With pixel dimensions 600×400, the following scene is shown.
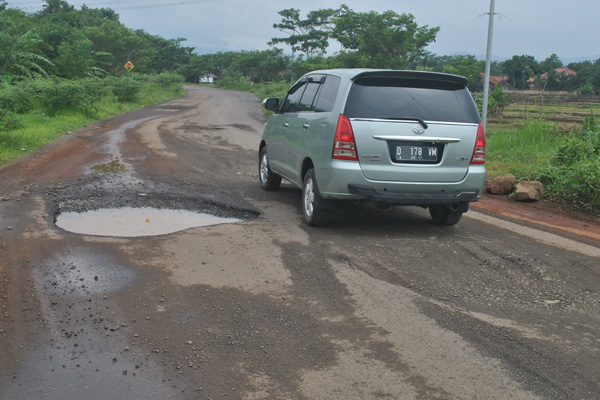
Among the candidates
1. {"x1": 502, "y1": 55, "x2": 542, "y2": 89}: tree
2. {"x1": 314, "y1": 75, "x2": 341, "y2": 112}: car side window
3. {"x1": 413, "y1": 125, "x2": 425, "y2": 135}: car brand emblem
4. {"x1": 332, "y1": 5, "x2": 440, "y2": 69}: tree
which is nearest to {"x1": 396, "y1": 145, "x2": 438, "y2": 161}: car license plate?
{"x1": 413, "y1": 125, "x2": 425, "y2": 135}: car brand emblem

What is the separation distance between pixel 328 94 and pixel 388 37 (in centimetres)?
3347

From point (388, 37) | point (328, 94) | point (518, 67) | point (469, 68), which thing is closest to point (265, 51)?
point (518, 67)

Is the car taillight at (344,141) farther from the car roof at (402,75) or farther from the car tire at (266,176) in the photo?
the car tire at (266,176)

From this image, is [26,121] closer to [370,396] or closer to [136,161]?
[136,161]

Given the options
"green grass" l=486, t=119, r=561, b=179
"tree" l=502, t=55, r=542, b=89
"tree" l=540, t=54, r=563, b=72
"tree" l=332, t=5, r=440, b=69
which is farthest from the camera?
"tree" l=502, t=55, r=542, b=89

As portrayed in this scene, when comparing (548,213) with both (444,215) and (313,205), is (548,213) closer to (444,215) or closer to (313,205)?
(444,215)

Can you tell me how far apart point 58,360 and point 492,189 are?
840cm

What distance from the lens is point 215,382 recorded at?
3.45 meters

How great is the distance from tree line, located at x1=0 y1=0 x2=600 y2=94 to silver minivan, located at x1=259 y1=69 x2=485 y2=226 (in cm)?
1037

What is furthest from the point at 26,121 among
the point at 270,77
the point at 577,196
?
the point at 270,77

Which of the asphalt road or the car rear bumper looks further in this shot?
the car rear bumper

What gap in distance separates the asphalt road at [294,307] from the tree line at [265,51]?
1140cm

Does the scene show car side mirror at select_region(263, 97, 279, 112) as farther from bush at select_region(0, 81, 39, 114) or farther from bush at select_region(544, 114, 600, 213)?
bush at select_region(0, 81, 39, 114)

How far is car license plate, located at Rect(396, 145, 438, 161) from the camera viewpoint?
21.6 feet
